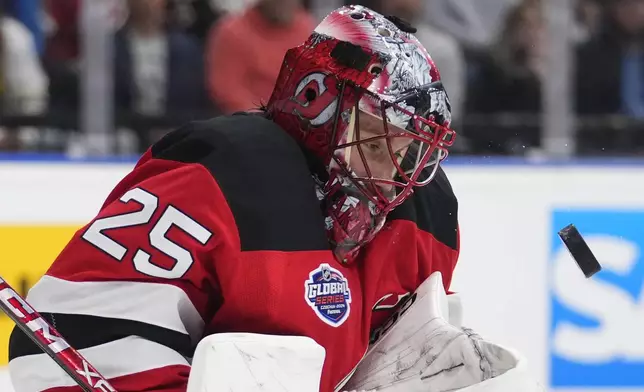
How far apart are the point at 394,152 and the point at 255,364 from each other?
387 millimetres

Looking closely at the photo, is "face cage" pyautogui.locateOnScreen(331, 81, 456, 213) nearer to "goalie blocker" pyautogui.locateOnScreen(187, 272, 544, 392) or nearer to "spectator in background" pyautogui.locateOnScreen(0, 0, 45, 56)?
"goalie blocker" pyautogui.locateOnScreen(187, 272, 544, 392)

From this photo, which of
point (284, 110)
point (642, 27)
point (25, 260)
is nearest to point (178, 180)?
point (284, 110)

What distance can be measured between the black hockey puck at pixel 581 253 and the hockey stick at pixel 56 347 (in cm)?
80

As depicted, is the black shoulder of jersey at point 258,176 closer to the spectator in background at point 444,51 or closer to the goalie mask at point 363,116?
the goalie mask at point 363,116

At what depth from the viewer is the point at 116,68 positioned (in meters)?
3.52

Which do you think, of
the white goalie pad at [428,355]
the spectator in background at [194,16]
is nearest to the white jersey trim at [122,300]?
the white goalie pad at [428,355]

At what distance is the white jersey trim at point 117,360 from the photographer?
155 centimetres

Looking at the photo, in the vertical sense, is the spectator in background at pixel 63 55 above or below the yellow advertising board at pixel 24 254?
above

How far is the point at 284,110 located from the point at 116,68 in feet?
6.02

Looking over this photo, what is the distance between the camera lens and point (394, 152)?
172 centimetres

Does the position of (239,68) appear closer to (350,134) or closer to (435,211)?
(435,211)

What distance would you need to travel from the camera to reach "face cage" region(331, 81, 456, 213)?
1.70m

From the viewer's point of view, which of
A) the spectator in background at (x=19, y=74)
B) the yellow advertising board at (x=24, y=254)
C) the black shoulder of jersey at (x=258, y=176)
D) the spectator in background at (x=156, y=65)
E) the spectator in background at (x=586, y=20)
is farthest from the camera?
the spectator in background at (x=586, y=20)

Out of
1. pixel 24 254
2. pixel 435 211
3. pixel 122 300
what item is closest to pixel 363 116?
pixel 435 211
